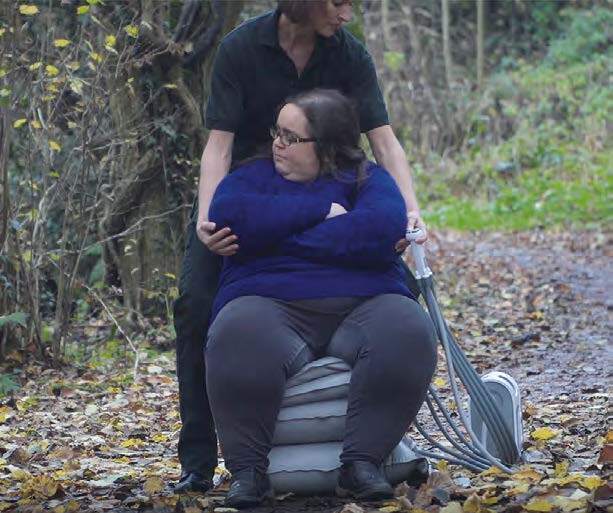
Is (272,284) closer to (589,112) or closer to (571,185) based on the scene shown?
(571,185)

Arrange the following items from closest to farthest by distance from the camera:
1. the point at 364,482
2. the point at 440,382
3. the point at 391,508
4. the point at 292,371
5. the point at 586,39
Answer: the point at 391,508 < the point at 364,482 < the point at 292,371 < the point at 440,382 < the point at 586,39

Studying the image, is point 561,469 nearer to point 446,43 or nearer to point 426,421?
point 426,421

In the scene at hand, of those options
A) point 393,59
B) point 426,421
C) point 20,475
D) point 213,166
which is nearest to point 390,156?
point 213,166

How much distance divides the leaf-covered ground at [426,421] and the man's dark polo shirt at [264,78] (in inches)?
49.8

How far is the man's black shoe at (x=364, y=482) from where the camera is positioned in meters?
4.15

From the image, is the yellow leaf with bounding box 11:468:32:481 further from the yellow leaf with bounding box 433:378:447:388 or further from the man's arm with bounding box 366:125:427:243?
the yellow leaf with bounding box 433:378:447:388

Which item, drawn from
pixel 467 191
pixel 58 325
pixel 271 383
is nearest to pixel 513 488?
pixel 271 383

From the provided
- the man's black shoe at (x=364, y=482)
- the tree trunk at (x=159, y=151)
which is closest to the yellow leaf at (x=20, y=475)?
the man's black shoe at (x=364, y=482)

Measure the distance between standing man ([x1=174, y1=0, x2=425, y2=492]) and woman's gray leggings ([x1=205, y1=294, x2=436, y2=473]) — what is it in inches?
9.4

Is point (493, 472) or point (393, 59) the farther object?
point (393, 59)

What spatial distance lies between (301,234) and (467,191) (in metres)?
15.9

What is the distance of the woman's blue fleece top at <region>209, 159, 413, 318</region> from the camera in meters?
4.30

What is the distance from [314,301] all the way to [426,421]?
7.27ft

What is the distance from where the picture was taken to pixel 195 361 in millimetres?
4520
